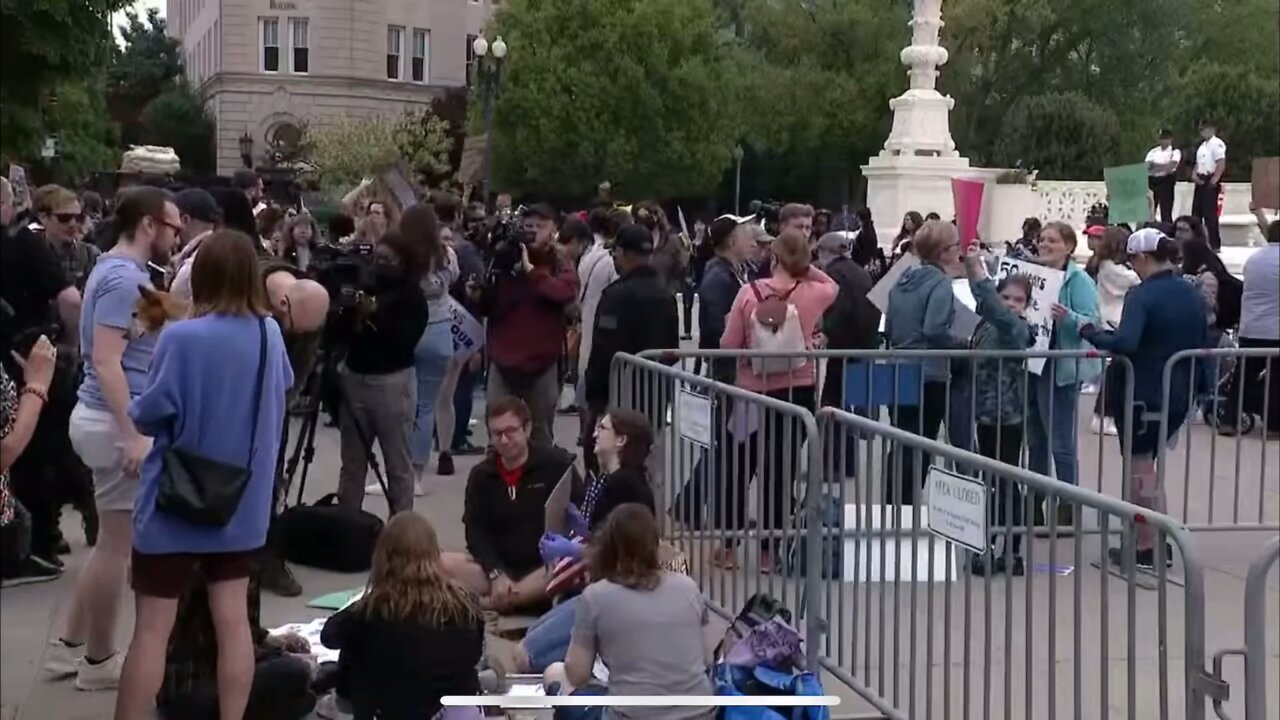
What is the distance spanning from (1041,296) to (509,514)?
3.75 m

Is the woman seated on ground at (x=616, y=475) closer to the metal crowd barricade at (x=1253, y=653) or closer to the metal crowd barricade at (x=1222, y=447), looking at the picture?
the metal crowd barricade at (x=1253, y=653)

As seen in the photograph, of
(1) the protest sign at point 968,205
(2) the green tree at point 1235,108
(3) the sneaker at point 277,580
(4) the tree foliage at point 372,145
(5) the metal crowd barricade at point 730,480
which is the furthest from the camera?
(2) the green tree at point 1235,108

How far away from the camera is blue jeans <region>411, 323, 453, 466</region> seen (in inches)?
383

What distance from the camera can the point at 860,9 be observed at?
36.5 m

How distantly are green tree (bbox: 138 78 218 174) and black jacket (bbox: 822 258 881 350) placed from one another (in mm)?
4237

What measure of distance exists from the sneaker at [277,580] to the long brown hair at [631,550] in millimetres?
2867

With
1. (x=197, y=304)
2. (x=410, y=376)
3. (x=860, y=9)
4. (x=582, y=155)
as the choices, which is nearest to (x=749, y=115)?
(x=582, y=155)

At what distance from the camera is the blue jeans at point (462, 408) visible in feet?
37.8

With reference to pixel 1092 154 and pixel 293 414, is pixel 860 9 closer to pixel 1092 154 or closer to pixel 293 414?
pixel 1092 154

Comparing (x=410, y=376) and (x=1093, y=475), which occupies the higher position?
(x=410, y=376)

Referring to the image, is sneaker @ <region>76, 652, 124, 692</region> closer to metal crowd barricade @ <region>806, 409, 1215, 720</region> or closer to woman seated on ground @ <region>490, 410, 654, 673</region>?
woman seated on ground @ <region>490, 410, 654, 673</region>

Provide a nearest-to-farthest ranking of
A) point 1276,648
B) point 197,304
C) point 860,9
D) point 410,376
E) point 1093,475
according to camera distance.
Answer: point 197,304 < point 1276,648 < point 410,376 < point 1093,475 < point 860,9

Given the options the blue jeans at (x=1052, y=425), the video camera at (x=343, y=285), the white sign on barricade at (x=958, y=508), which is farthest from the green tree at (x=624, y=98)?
the white sign on barricade at (x=958, y=508)

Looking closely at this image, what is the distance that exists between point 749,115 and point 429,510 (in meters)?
38.5
